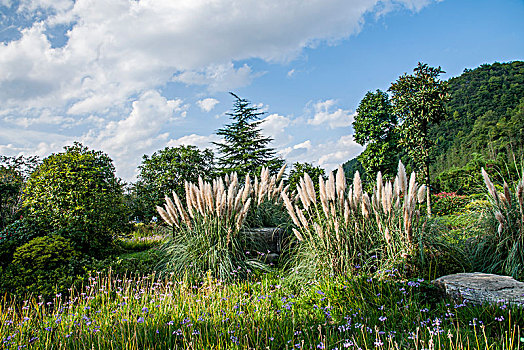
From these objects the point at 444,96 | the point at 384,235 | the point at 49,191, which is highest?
the point at 444,96

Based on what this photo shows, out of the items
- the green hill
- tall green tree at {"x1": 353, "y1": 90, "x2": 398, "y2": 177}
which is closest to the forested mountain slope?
the green hill

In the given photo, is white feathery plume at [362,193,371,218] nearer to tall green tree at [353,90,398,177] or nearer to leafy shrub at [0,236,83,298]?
leafy shrub at [0,236,83,298]

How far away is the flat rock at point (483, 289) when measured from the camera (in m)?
3.05

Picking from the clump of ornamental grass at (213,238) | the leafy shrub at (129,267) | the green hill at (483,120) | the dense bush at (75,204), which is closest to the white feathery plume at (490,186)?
the clump of ornamental grass at (213,238)

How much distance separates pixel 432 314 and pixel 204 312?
224cm

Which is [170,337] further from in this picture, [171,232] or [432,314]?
[171,232]

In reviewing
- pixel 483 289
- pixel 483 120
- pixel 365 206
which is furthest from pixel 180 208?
pixel 483 120

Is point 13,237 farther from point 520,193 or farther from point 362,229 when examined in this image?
point 520,193

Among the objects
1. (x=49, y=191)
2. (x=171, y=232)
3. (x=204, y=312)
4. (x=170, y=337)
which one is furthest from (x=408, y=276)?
(x=49, y=191)

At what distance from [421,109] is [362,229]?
13.0 meters

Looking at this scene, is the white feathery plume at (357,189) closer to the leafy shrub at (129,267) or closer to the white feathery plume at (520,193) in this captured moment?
the white feathery plume at (520,193)

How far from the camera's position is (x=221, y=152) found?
52.9ft

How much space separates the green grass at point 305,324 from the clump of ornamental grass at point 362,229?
38 centimetres

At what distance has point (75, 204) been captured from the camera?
8.30 m
